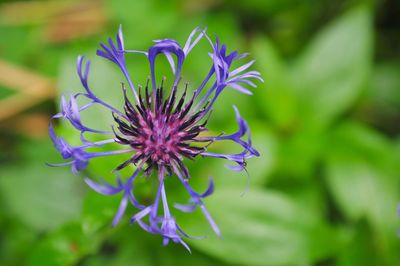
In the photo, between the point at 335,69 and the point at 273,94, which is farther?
the point at 335,69

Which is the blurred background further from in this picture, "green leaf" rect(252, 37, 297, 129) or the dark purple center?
the dark purple center

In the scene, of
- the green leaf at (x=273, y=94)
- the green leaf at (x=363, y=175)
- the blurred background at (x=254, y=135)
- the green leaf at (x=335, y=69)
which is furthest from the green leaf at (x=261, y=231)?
the green leaf at (x=335, y=69)

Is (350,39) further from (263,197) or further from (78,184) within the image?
(78,184)

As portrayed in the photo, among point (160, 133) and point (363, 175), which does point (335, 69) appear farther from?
point (160, 133)

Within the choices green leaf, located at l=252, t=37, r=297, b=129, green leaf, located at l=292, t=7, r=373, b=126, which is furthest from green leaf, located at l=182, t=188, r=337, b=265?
green leaf, located at l=292, t=7, r=373, b=126

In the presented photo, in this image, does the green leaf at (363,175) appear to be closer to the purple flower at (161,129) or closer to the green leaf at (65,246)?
the purple flower at (161,129)

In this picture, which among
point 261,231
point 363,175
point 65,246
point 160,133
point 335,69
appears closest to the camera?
point 160,133

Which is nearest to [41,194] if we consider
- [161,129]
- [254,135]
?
[254,135]

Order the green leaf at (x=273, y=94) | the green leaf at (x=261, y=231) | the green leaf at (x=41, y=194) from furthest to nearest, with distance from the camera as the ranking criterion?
the green leaf at (x=273, y=94) < the green leaf at (x=41, y=194) < the green leaf at (x=261, y=231)
